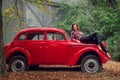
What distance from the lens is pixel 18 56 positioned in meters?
13.5

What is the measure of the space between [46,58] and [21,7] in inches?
345

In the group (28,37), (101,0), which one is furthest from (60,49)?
(101,0)

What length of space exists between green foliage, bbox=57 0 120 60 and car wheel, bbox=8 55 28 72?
786cm

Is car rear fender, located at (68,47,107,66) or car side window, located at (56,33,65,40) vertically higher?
car side window, located at (56,33,65,40)

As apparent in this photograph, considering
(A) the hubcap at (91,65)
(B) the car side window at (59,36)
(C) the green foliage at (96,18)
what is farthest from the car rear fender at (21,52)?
(C) the green foliage at (96,18)

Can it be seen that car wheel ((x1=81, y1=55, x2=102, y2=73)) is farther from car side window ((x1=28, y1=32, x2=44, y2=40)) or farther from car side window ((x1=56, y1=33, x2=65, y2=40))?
car side window ((x1=28, y1=32, x2=44, y2=40))

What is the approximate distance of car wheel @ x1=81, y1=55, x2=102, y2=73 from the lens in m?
13.3

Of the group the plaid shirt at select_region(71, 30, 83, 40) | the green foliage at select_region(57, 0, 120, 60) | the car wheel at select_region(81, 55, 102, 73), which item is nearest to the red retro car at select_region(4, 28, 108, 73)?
the car wheel at select_region(81, 55, 102, 73)

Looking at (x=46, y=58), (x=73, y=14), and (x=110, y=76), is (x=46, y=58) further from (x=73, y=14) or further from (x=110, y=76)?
(x=73, y=14)

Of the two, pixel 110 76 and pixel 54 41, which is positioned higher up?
pixel 54 41

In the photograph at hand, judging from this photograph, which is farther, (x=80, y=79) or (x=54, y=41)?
(x=54, y=41)

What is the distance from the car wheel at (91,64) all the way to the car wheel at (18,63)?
82.4 inches

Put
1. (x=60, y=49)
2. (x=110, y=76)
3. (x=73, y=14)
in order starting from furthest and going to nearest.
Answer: (x=73, y=14) < (x=60, y=49) < (x=110, y=76)

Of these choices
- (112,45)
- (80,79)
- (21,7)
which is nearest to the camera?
(80,79)
